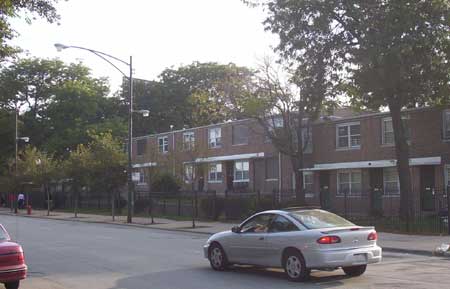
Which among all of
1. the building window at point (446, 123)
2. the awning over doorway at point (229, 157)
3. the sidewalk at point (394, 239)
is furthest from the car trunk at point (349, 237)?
the awning over doorway at point (229, 157)

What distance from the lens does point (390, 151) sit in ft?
114

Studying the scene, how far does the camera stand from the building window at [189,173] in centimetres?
4135

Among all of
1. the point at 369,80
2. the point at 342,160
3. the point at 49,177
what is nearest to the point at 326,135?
the point at 342,160

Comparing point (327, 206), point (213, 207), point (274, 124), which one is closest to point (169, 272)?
point (327, 206)

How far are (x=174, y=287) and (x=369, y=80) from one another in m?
16.9

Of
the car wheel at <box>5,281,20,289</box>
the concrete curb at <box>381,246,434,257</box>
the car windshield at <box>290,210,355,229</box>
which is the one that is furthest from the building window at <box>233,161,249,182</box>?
the car wheel at <box>5,281,20,289</box>

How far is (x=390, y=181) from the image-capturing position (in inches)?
1379

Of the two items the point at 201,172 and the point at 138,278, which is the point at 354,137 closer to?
the point at 201,172

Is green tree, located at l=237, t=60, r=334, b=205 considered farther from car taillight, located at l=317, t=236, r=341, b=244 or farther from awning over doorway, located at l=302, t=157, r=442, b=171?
car taillight, located at l=317, t=236, r=341, b=244

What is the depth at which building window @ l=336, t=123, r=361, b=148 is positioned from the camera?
3681 centimetres

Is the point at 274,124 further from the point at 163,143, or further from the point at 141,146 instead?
the point at 141,146

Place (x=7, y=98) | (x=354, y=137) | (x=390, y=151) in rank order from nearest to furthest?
(x=390, y=151)
(x=354, y=137)
(x=7, y=98)

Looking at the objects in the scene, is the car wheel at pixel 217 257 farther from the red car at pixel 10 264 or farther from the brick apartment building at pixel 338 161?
the brick apartment building at pixel 338 161

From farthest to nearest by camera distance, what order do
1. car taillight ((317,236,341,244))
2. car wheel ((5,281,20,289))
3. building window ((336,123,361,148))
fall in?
building window ((336,123,361,148)), car taillight ((317,236,341,244)), car wheel ((5,281,20,289))
